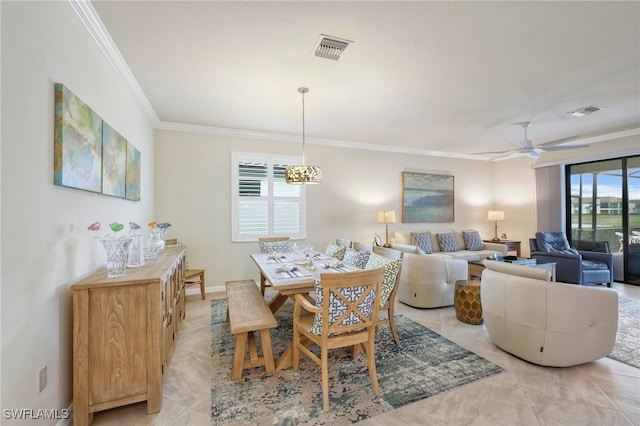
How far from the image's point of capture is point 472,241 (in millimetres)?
6148

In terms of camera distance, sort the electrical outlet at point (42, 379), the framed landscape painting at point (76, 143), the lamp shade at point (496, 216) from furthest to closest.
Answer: the lamp shade at point (496, 216), the framed landscape painting at point (76, 143), the electrical outlet at point (42, 379)

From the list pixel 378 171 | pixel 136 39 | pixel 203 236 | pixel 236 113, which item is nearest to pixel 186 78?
pixel 136 39

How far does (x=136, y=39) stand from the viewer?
7.61 feet

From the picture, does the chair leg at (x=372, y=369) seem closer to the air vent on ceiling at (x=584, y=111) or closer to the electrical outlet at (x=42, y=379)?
the electrical outlet at (x=42, y=379)

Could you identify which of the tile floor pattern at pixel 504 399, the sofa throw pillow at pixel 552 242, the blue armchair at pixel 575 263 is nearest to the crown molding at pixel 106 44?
the tile floor pattern at pixel 504 399

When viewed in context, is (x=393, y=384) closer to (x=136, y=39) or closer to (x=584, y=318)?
(x=584, y=318)

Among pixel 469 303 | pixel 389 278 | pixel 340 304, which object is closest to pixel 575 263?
pixel 469 303

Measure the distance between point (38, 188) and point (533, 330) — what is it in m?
3.72

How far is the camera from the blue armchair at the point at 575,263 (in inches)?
177

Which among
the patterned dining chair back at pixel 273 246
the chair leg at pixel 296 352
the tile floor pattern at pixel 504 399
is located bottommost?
the tile floor pattern at pixel 504 399

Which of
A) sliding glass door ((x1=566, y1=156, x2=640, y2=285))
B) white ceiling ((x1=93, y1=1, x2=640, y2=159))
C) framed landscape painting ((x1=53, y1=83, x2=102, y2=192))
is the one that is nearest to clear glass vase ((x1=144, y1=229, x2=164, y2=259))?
framed landscape painting ((x1=53, y1=83, x2=102, y2=192))

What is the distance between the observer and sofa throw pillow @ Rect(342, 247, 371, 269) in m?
3.17

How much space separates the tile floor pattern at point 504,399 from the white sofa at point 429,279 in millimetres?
1131

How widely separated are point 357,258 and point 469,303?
147cm
